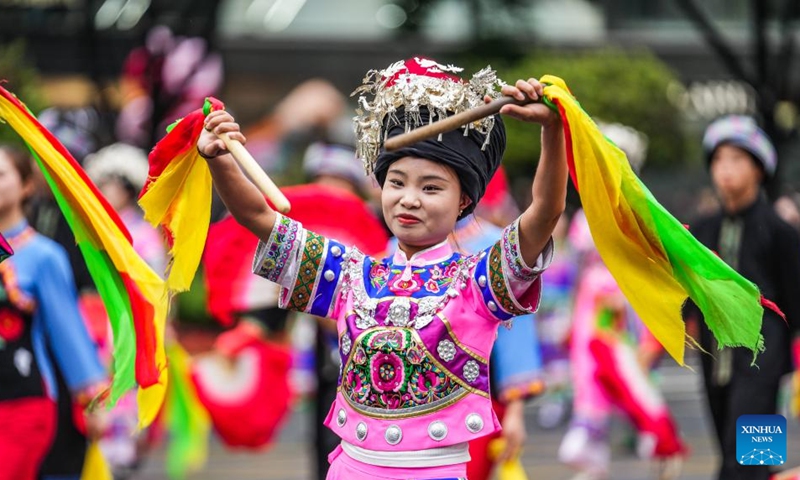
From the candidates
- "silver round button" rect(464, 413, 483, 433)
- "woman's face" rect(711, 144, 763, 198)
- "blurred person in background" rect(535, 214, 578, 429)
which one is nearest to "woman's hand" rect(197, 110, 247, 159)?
"silver round button" rect(464, 413, 483, 433)

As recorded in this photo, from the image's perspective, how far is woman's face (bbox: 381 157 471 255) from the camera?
4129 mm

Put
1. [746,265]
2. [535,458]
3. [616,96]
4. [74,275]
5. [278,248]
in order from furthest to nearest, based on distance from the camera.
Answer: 1. [616,96]
2. [535,458]
3. [74,275]
4. [746,265]
5. [278,248]

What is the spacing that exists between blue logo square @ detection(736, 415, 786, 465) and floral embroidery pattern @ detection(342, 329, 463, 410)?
1495 mm

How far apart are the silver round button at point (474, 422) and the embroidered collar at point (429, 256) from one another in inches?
17.3

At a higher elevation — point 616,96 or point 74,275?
point 616,96

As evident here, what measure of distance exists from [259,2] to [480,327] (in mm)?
29229

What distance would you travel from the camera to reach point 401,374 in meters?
4.07

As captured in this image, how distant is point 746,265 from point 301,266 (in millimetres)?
3334

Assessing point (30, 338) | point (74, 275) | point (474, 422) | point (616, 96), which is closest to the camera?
point (474, 422)

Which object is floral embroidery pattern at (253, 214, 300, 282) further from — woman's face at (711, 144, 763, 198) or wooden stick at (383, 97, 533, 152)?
woman's face at (711, 144, 763, 198)

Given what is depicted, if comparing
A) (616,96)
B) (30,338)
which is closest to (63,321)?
(30,338)

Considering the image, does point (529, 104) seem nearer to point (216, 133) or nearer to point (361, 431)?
point (216, 133)

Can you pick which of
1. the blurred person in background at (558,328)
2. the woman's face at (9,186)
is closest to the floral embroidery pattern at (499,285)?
the woman's face at (9,186)

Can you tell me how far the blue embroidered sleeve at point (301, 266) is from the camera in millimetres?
4227
